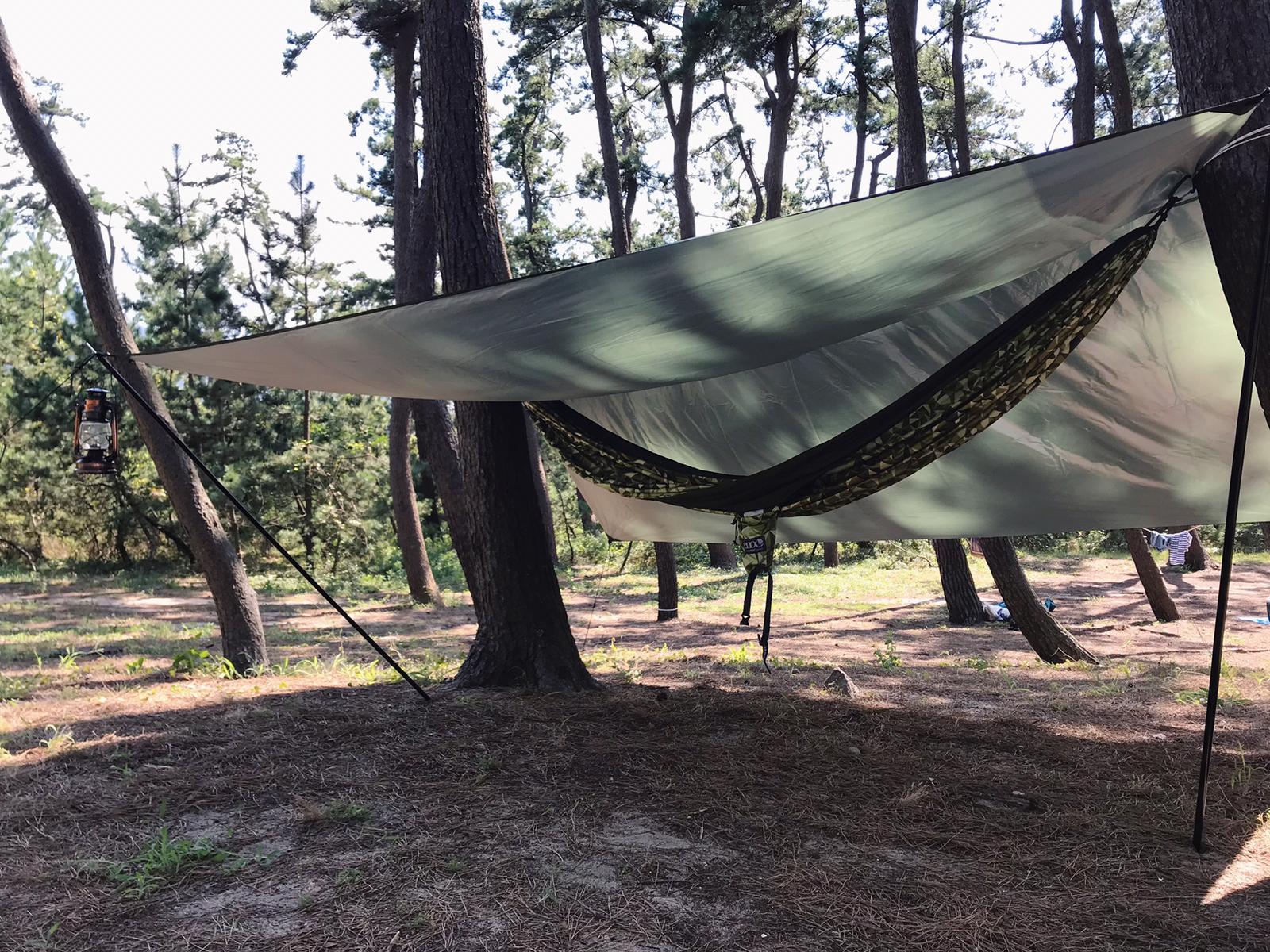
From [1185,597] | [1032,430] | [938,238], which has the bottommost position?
[1185,597]

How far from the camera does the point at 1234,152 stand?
1975 millimetres

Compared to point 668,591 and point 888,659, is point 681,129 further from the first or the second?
point 888,659

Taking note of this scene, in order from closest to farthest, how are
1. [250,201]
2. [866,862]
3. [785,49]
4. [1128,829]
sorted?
[866,862]
[1128,829]
[785,49]
[250,201]

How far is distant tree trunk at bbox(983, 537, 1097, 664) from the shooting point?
4785 millimetres

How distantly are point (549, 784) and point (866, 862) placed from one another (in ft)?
2.90

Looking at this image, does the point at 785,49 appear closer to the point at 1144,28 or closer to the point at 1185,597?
the point at 1144,28

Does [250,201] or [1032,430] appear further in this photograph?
[250,201]

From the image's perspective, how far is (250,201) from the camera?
44.4ft

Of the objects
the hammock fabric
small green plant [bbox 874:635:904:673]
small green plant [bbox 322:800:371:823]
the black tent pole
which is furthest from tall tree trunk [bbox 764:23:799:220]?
small green plant [bbox 322:800:371:823]

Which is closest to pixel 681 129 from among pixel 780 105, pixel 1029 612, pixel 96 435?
pixel 780 105

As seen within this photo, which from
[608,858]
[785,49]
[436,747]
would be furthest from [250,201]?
[608,858]

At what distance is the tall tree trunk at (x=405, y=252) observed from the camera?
7.31 metres

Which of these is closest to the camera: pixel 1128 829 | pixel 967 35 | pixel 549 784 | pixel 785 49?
pixel 1128 829

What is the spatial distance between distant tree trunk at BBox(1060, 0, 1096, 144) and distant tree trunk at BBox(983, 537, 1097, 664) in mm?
3223
